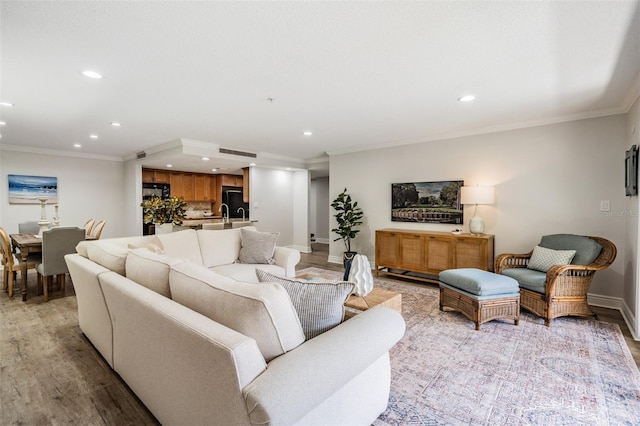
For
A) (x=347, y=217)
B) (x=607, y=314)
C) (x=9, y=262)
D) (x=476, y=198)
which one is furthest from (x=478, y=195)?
(x=9, y=262)

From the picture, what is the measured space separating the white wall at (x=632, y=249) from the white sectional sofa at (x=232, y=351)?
105 inches

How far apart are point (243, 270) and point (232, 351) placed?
2.54m

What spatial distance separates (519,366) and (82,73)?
411 cm

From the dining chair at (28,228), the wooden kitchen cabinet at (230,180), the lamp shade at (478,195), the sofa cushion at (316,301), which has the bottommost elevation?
the sofa cushion at (316,301)

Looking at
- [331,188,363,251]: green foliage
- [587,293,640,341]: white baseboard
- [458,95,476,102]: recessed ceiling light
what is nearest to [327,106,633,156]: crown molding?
[331,188,363,251]: green foliage

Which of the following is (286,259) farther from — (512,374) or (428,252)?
(512,374)

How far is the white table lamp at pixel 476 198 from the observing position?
13.6 ft

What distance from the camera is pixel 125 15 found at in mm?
1733

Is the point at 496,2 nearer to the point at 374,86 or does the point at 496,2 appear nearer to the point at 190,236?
the point at 374,86

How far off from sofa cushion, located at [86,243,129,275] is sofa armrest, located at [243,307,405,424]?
68.4 inches

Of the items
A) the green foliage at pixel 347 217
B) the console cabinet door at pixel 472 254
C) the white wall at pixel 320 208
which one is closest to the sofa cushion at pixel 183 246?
the green foliage at pixel 347 217

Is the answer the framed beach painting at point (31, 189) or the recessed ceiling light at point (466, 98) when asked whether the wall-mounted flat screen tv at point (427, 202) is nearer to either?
the recessed ceiling light at point (466, 98)

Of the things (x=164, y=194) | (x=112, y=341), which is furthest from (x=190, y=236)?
(x=164, y=194)

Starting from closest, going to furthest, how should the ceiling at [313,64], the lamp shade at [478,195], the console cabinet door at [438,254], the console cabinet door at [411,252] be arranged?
the ceiling at [313,64]
the lamp shade at [478,195]
the console cabinet door at [438,254]
the console cabinet door at [411,252]
